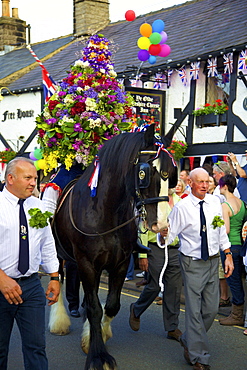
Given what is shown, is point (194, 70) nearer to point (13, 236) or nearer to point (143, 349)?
point (143, 349)

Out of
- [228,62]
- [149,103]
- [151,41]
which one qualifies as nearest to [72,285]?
[151,41]

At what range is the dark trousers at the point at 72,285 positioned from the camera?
7.38 meters

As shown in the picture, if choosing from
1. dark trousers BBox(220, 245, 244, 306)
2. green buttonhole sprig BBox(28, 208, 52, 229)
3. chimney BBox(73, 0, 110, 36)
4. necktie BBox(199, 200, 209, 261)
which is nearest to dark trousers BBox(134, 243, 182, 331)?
dark trousers BBox(220, 245, 244, 306)

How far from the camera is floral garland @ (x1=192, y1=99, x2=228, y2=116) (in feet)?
51.4

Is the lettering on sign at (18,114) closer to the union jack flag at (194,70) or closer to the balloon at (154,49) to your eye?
the union jack flag at (194,70)

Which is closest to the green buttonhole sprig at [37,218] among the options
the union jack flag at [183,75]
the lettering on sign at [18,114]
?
the union jack flag at [183,75]

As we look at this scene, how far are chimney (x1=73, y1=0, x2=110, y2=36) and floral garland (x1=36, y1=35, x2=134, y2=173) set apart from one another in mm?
19420

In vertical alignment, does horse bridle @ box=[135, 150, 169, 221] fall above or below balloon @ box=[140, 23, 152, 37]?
below

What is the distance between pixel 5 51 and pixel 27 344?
30.0m

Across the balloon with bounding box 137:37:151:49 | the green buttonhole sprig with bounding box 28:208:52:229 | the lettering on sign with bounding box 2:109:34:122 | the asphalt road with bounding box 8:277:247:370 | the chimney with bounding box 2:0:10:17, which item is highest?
the chimney with bounding box 2:0:10:17

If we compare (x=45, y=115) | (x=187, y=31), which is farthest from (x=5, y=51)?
(x=45, y=115)

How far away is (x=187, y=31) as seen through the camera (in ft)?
63.5

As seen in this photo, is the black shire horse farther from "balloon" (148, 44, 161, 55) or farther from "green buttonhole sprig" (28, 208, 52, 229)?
"balloon" (148, 44, 161, 55)

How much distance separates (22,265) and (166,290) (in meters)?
2.94
